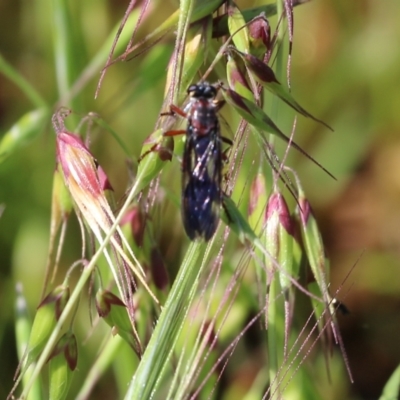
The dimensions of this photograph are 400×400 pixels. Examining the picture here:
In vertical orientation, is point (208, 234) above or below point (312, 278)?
above

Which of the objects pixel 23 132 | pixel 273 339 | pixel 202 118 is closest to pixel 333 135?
pixel 23 132

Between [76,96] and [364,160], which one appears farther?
[364,160]

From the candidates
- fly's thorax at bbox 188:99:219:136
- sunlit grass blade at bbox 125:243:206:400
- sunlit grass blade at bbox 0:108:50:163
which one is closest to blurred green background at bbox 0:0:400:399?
sunlit grass blade at bbox 0:108:50:163

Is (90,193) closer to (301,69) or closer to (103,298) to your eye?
(103,298)

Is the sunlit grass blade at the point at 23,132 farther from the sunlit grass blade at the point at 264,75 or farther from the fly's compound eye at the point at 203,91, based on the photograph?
the sunlit grass blade at the point at 264,75

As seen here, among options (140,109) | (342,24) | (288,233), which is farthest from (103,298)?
(342,24)

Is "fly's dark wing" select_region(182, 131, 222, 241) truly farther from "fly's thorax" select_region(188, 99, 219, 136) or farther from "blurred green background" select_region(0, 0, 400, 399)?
"blurred green background" select_region(0, 0, 400, 399)

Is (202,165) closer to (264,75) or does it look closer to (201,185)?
(201,185)
